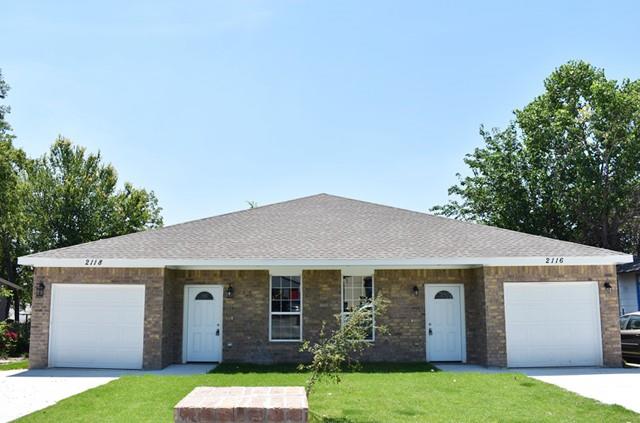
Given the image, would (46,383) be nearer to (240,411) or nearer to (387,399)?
(387,399)

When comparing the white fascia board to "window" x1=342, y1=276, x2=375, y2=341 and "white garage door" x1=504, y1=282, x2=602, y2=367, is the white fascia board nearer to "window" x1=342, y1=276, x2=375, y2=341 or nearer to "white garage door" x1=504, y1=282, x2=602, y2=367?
"white garage door" x1=504, y1=282, x2=602, y2=367

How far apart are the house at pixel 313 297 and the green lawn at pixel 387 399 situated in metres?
2.00

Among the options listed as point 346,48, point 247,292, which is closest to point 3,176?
point 247,292

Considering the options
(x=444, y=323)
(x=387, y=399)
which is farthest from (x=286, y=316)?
(x=387, y=399)

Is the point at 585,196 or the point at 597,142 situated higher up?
the point at 597,142

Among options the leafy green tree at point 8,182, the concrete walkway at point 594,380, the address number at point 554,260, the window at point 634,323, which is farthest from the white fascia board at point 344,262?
the leafy green tree at point 8,182

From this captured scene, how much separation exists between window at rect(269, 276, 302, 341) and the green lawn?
2063 mm

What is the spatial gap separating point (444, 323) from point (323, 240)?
158 inches

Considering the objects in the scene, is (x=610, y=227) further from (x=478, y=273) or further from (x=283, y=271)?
(x=283, y=271)

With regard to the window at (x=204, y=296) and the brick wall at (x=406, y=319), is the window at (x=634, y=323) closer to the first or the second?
the brick wall at (x=406, y=319)

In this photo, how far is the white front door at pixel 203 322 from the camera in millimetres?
A: 15555

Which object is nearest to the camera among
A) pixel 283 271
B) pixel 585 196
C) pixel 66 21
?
pixel 66 21

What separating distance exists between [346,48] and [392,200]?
1607 centimetres

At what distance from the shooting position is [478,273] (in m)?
15.0
